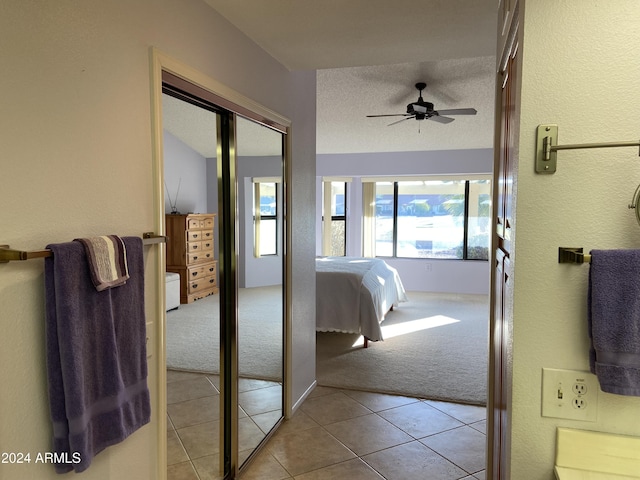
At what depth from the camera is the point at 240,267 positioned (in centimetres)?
246

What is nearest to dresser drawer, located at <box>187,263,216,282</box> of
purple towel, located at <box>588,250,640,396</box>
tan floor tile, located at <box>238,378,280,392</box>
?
tan floor tile, located at <box>238,378,280,392</box>

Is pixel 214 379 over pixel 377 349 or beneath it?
over

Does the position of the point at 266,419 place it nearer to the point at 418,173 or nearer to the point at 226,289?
the point at 226,289

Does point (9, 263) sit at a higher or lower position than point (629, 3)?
lower

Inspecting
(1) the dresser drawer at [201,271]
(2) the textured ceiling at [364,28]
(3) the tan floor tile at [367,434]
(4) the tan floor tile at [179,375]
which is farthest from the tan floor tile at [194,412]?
(2) the textured ceiling at [364,28]

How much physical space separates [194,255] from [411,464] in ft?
6.27

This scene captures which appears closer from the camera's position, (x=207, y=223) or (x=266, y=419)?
(x=207, y=223)

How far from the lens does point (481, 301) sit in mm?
6766

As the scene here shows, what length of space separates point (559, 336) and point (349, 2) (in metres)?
1.58

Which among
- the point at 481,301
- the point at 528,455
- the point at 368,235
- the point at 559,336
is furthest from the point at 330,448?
the point at 368,235

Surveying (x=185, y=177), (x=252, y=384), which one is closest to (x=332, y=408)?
(x=252, y=384)

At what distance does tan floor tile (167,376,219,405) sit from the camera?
2496 millimetres

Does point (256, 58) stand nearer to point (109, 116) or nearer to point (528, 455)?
point (109, 116)

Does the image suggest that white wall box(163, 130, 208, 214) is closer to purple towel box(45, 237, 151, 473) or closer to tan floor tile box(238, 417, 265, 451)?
purple towel box(45, 237, 151, 473)
